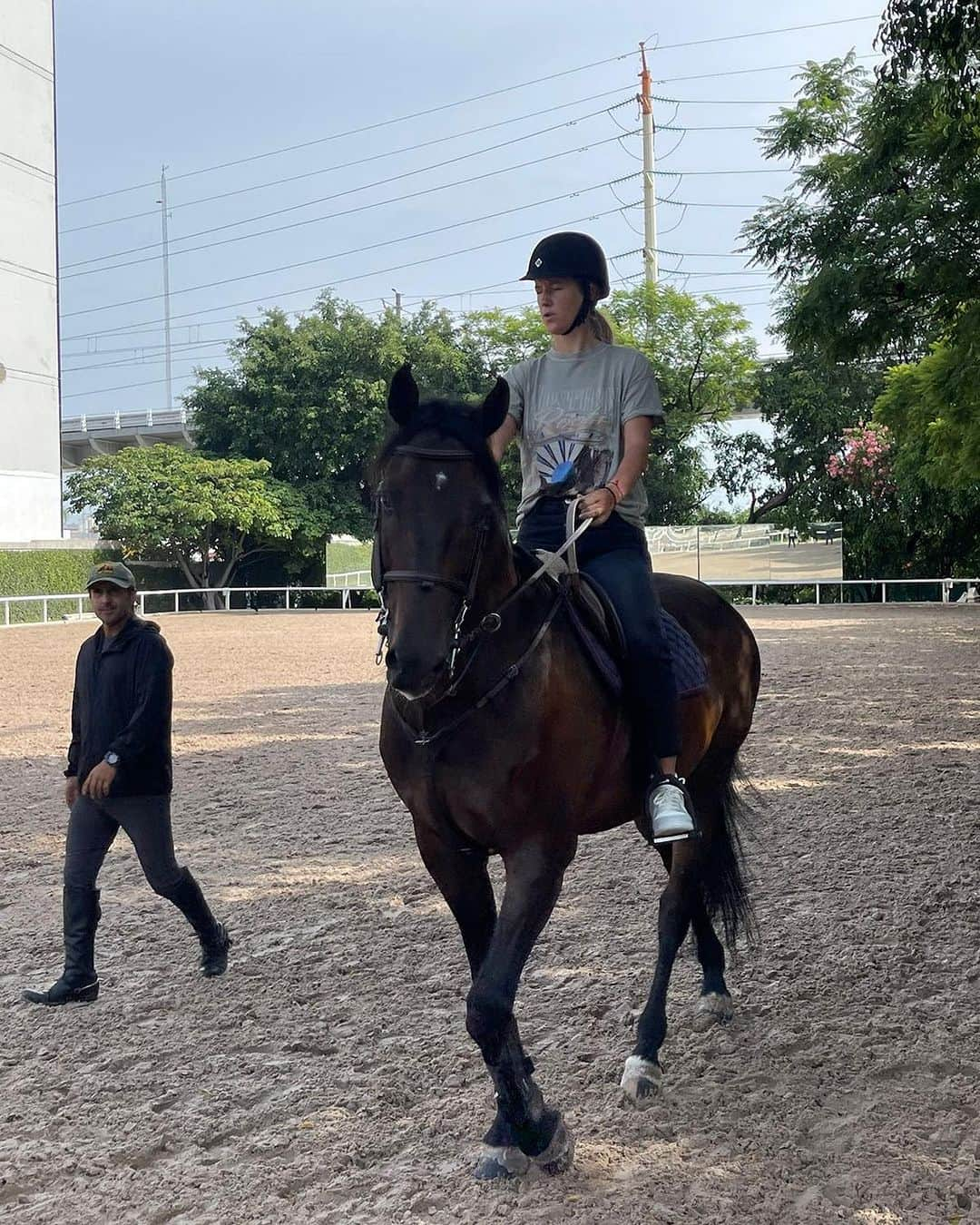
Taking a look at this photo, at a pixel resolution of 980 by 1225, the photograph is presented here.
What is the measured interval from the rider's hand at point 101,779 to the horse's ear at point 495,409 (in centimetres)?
229

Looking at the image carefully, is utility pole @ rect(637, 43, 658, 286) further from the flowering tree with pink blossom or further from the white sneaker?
the white sneaker

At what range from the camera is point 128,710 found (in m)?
4.62

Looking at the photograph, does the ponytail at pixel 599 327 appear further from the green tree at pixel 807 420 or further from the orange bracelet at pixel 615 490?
the green tree at pixel 807 420

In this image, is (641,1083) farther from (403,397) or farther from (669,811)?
(403,397)

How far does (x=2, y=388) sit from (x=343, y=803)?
3076cm

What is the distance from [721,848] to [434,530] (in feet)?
7.40

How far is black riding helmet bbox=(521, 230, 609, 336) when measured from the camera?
3457 millimetres

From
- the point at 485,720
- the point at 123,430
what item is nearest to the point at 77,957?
the point at 485,720

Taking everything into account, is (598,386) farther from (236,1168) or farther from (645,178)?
(645,178)

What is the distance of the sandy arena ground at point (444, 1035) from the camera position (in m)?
3.08

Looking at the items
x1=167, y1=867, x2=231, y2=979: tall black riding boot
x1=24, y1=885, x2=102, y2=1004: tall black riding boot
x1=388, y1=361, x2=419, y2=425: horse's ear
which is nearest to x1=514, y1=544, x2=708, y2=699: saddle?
x1=388, y1=361, x2=419, y2=425: horse's ear

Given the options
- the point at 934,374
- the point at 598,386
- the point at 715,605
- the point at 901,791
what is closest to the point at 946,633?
the point at 934,374

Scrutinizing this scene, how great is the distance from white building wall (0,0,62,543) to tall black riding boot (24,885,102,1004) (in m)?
32.1

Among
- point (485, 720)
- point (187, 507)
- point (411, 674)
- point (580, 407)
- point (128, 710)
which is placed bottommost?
point (128, 710)
